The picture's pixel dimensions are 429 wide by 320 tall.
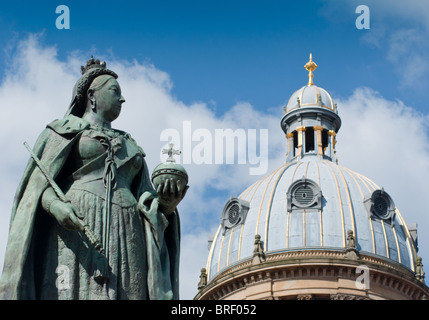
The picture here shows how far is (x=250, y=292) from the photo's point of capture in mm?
76938

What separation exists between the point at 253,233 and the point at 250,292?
5672mm

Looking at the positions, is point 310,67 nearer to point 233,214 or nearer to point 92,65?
point 233,214

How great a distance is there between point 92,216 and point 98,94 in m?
1.64

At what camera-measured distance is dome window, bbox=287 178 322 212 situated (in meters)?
81.1

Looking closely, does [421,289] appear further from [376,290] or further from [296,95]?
[296,95]

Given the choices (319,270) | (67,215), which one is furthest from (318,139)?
(67,215)

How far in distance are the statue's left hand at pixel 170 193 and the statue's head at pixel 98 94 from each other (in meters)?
1.16

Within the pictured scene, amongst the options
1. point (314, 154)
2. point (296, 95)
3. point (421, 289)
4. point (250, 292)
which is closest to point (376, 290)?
point (421, 289)

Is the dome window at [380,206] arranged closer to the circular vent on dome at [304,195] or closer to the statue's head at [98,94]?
the circular vent on dome at [304,195]

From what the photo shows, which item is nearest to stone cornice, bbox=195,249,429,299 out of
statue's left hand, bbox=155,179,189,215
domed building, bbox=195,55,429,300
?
domed building, bbox=195,55,429,300

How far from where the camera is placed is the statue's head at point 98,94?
1351 cm

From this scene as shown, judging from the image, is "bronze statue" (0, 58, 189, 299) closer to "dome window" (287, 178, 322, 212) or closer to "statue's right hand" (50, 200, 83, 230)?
"statue's right hand" (50, 200, 83, 230)

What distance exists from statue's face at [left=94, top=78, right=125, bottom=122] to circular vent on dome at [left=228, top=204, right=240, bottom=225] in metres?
69.7

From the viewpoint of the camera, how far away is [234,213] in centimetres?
8350
